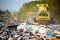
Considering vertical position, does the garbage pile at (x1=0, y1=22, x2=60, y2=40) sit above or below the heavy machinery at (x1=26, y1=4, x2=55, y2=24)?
below

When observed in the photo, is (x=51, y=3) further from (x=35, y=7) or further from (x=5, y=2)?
(x=5, y=2)

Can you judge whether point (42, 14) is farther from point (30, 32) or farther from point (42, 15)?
point (30, 32)

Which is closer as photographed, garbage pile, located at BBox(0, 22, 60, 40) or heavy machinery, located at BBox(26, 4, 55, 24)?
garbage pile, located at BBox(0, 22, 60, 40)

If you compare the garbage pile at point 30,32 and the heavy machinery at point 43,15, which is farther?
the heavy machinery at point 43,15

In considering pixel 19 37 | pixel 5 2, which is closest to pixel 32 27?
pixel 19 37

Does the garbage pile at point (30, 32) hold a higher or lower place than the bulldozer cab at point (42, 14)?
lower

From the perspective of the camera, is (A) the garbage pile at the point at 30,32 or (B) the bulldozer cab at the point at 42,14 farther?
(B) the bulldozer cab at the point at 42,14
